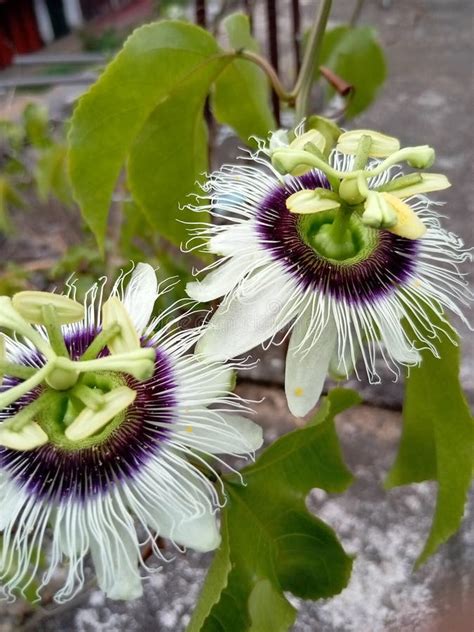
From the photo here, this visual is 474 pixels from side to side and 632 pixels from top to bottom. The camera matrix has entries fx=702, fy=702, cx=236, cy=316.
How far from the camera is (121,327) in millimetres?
521

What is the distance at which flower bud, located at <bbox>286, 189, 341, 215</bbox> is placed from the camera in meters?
0.54

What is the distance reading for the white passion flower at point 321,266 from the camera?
0.57 m

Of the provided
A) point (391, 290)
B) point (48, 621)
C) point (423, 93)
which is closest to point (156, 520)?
point (391, 290)

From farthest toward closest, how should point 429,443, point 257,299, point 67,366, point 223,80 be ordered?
point 223,80
point 429,443
point 257,299
point 67,366

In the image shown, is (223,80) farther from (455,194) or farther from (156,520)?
(455,194)

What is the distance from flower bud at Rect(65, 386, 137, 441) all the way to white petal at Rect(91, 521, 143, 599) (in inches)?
3.8

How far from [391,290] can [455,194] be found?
1.14m

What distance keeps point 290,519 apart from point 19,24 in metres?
5.19

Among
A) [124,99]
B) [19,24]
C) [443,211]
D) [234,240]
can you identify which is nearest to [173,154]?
[124,99]

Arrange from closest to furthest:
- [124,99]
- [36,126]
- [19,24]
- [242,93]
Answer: [124,99]
[242,93]
[36,126]
[19,24]

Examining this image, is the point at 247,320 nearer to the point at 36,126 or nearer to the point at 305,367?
the point at 305,367

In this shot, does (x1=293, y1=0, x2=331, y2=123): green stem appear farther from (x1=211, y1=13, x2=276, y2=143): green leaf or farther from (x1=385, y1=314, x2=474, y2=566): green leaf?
(x1=385, y1=314, x2=474, y2=566): green leaf

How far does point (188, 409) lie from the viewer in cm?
59

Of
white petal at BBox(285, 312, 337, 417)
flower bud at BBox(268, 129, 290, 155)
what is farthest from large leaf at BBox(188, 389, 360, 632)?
flower bud at BBox(268, 129, 290, 155)
